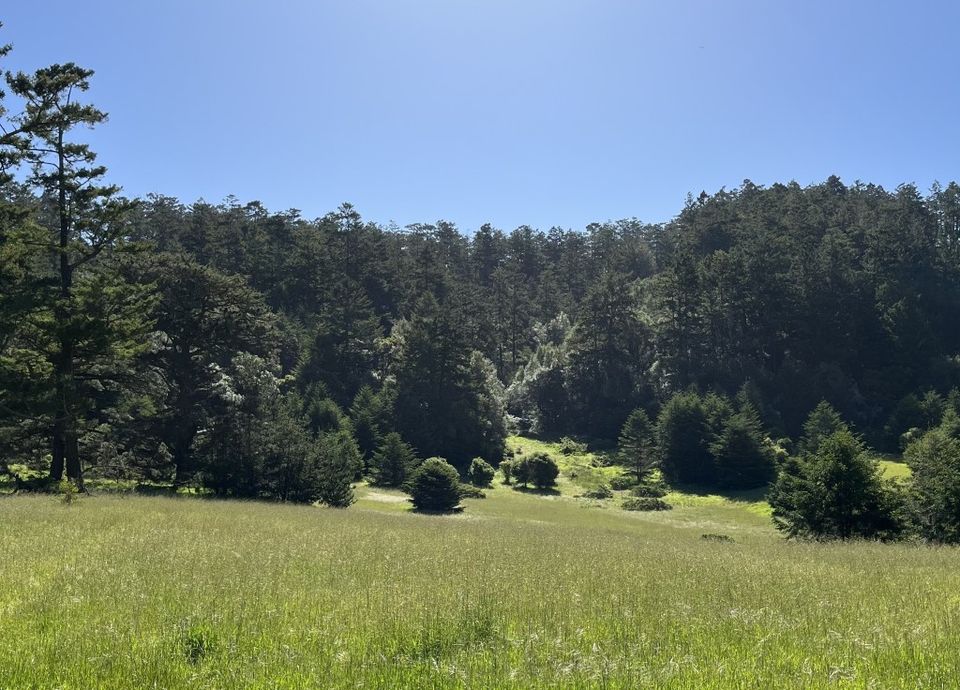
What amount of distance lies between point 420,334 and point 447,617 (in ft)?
225

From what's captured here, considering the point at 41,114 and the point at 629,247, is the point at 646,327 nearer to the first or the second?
the point at 629,247

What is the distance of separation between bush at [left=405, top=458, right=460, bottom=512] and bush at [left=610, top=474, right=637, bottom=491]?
897 inches

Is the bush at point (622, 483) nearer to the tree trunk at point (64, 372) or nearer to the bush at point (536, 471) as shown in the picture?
the bush at point (536, 471)

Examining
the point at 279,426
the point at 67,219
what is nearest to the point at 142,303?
the point at 67,219

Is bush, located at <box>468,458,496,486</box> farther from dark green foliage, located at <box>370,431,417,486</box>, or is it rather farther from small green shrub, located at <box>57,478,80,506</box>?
small green shrub, located at <box>57,478,80,506</box>

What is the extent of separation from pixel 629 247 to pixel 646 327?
43952mm

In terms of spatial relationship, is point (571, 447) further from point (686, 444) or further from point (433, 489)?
point (433, 489)

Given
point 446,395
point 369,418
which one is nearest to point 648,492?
point 446,395

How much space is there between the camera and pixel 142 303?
29.1m

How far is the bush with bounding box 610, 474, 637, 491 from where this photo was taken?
61.5 metres

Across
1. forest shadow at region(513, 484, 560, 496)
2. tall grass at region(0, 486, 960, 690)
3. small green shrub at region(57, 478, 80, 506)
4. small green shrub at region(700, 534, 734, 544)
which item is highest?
tall grass at region(0, 486, 960, 690)

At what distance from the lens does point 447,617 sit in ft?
25.4

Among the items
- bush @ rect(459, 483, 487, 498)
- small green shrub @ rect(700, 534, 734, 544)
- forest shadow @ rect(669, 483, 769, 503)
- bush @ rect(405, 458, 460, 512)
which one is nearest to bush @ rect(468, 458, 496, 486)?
bush @ rect(459, 483, 487, 498)

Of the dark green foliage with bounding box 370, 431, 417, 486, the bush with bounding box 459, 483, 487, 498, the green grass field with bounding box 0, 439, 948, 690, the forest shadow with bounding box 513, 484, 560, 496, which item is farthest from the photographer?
the forest shadow with bounding box 513, 484, 560, 496
